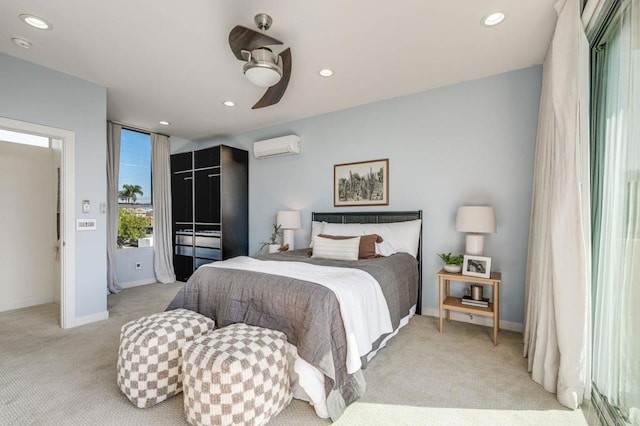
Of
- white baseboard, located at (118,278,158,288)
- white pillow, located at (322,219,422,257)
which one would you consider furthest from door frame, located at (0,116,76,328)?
white pillow, located at (322,219,422,257)

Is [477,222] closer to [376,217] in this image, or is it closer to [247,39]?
[376,217]

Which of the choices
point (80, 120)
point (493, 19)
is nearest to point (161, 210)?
point (80, 120)

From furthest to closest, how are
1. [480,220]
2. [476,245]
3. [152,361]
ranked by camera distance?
[476,245] → [480,220] → [152,361]

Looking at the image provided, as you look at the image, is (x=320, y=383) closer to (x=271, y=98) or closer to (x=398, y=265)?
(x=398, y=265)

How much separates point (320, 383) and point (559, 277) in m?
1.68

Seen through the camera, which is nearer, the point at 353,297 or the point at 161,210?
the point at 353,297

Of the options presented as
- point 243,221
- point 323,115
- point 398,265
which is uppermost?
point 323,115

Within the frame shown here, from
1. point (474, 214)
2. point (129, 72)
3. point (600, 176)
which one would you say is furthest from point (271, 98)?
point (600, 176)

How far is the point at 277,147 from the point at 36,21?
2853mm

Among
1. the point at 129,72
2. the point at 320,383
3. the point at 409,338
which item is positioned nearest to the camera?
the point at 320,383

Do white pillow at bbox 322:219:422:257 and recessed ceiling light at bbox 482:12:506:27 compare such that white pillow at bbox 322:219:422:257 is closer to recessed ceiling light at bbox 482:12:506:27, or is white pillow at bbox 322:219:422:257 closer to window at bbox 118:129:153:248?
recessed ceiling light at bbox 482:12:506:27

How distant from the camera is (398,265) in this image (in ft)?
9.80

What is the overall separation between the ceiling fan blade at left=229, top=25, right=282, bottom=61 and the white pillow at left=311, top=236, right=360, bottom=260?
2.05 m

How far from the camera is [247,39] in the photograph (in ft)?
6.30
